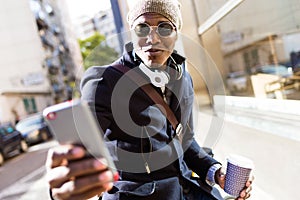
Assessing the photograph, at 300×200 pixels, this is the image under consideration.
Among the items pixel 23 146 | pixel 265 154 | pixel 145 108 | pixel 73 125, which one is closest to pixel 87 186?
pixel 73 125

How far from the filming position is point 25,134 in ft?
40.7

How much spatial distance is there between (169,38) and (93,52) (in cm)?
28

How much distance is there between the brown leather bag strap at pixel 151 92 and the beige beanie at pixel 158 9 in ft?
0.63

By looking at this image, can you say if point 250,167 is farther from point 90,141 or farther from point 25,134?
point 25,134

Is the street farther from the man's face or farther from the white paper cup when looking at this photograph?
the man's face

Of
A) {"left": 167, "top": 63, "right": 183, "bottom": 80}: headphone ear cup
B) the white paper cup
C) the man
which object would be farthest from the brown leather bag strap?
the white paper cup

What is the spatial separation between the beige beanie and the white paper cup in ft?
1.78

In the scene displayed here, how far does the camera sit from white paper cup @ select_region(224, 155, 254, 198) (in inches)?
43.1

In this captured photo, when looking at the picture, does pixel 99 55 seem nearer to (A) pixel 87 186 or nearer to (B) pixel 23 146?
(A) pixel 87 186

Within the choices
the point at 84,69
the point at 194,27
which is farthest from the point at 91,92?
the point at 194,27

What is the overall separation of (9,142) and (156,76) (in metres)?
10.6

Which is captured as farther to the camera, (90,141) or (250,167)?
(250,167)

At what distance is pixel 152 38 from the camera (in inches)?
43.3

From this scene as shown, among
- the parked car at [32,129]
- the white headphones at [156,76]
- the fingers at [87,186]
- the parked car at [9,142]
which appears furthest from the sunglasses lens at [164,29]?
the parked car at [32,129]
